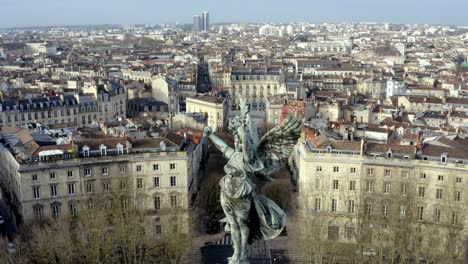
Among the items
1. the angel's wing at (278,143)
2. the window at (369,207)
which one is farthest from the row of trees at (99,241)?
the angel's wing at (278,143)

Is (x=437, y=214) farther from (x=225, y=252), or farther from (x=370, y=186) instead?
(x=225, y=252)

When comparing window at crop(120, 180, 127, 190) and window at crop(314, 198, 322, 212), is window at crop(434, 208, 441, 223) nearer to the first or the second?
window at crop(314, 198, 322, 212)

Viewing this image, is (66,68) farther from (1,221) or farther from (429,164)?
(429,164)

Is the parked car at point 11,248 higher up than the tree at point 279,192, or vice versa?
the parked car at point 11,248

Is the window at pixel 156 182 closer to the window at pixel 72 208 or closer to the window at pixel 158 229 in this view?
the window at pixel 158 229

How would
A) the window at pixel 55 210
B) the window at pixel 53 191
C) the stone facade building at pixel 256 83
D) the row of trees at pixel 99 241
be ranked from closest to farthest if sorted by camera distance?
the row of trees at pixel 99 241
the window at pixel 53 191
the window at pixel 55 210
the stone facade building at pixel 256 83

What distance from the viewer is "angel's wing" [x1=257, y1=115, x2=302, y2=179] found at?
11617 millimetres

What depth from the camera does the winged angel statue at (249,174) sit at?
11.3m

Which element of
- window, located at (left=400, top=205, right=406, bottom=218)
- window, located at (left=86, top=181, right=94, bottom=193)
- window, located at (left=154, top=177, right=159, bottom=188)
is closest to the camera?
window, located at (left=400, top=205, right=406, bottom=218)

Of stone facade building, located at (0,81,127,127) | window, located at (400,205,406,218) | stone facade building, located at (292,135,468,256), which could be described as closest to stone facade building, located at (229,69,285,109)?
stone facade building, located at (0,81,127,127)

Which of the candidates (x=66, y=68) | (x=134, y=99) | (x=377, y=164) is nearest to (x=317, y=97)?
(x=134, y=99)

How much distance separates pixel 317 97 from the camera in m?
93.3

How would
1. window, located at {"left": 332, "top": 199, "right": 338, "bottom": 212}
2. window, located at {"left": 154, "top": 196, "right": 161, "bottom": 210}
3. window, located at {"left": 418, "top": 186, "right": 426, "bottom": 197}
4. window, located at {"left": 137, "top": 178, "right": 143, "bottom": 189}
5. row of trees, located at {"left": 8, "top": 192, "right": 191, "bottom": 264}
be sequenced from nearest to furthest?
row of trees, located at {"left": 8, "top": 192, "right": 191, "bottom": 264} → window, located at {"left": 418, "top": 186, "right": 426, "bottom": 197} → window, located at {"left": 332, "top": 199, "right": 338, "bottom": 212} → window, located at {"left": 137, "top": 178, "right": 143, "bottom": 189} → window, located at {"left": 154, "top": 196, "right": 161, "bottom": 210}

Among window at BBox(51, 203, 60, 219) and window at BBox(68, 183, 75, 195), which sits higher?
window at BBox(68, 183, 75, 195)
